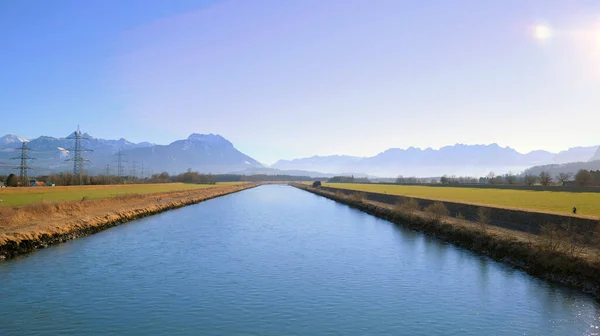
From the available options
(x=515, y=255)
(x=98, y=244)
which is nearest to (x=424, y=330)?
(x=515, y=255)

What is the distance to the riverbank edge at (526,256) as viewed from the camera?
1881 cm

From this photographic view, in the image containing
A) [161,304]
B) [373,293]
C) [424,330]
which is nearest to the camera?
[424,330]

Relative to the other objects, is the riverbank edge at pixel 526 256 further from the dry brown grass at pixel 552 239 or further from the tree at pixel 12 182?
the tree at pixel 12 182

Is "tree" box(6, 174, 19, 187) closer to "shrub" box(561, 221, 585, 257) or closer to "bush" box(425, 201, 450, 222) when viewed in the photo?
"bush" box(425, 201, 450, 222)

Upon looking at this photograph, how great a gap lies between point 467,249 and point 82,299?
74.1 feet

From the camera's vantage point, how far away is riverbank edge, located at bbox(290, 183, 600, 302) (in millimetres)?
18812

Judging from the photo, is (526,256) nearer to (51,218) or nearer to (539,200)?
(539,200)

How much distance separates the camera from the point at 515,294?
18047mm

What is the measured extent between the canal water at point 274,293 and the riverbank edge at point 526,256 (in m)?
0.86

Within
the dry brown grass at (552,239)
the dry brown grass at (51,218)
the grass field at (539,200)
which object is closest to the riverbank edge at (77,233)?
the dry brown grass at (51,218)

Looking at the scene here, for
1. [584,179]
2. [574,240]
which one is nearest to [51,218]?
[574,240]

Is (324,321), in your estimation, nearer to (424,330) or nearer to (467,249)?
(424,330)

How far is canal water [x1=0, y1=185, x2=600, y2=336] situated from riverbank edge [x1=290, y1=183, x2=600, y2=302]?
0.86 metres

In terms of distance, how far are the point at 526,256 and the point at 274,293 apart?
1415 centimetres
